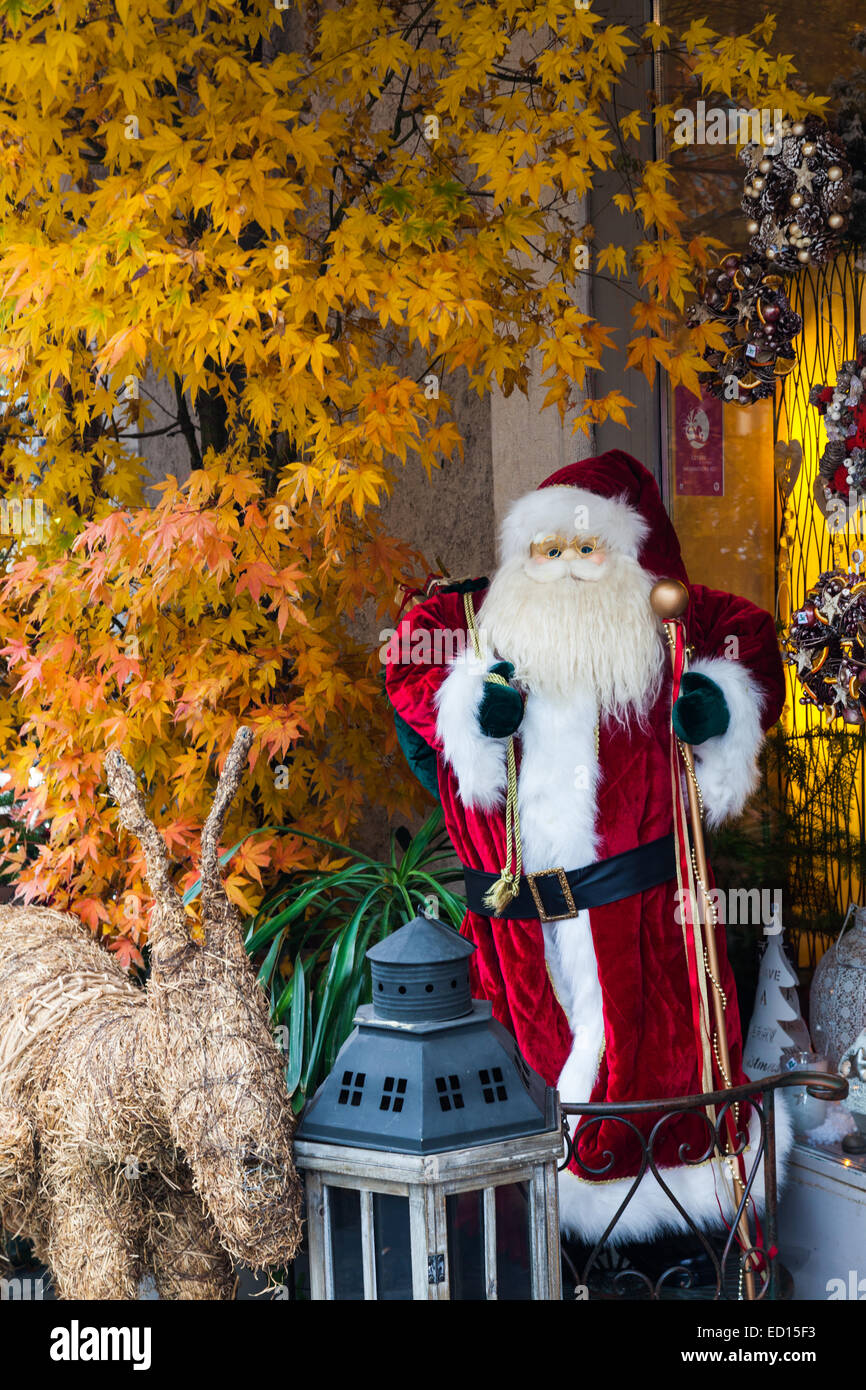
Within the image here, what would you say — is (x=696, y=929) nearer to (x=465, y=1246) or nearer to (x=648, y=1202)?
(x=648, y=1202)

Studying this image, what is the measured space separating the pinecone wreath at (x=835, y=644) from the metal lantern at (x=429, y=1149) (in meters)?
1.57

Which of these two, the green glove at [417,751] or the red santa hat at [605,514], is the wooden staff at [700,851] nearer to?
the red santa hat at [605,514]

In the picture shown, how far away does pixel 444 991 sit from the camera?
1853 millimetres

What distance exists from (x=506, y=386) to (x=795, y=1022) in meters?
1.90

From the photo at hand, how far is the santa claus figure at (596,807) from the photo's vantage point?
308cm

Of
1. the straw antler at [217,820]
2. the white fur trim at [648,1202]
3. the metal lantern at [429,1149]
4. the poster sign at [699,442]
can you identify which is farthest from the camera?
the poster sign at [699,442]

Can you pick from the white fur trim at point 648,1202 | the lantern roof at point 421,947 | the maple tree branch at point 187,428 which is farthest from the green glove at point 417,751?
the lantern roof at point 421,947

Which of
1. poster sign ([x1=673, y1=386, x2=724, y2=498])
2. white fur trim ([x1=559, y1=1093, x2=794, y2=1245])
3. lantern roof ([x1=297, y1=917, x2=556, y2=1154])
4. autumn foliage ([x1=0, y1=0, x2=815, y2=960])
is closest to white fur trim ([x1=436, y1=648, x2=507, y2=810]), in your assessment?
autumn foliage ([x1=0, y1=0, x2=815, y2=960])

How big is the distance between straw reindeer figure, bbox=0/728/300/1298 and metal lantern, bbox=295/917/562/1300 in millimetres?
170

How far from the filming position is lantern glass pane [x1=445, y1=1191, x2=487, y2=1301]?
1.84 meters

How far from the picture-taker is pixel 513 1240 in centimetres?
192

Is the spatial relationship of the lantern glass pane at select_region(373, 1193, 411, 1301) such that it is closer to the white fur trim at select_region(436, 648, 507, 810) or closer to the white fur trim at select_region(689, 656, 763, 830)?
the white fur trim at select_region(436, 648, 507, 810)

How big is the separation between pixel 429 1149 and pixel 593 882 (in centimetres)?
144

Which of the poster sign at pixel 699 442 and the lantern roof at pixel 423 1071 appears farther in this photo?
the poster sign at pixel 699 442
